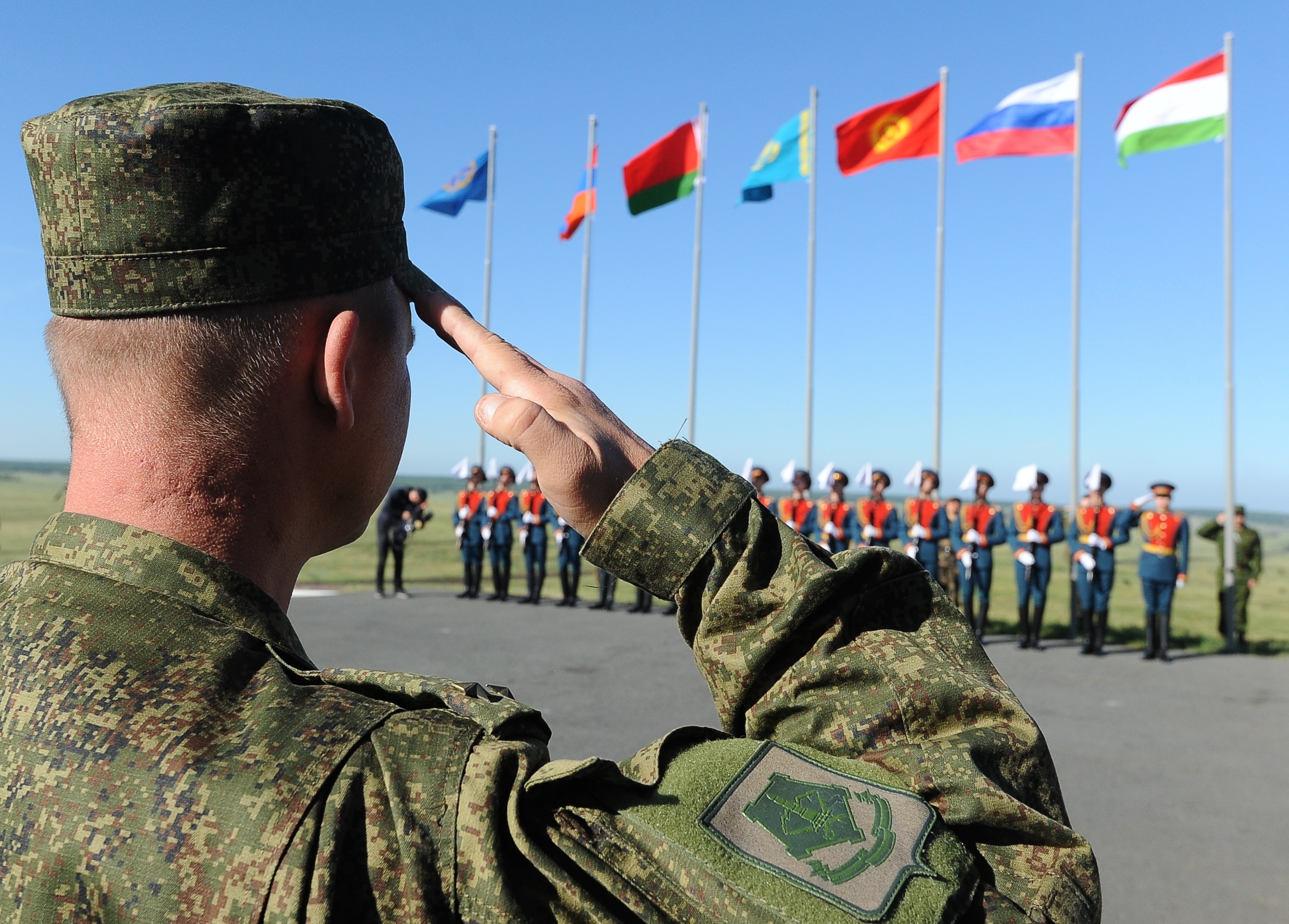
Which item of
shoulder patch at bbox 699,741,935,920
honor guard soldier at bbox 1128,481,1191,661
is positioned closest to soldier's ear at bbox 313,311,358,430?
shoulder patch at bbox 699,741,935,920

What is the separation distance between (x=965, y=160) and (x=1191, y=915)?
35.7ft

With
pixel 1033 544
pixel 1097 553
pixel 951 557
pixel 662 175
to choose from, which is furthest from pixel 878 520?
pixel 662 175

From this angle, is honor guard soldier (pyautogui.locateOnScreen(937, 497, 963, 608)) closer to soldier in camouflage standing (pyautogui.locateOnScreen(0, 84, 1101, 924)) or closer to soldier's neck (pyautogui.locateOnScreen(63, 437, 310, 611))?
soldier in camouflage standing (pyautogui.locateOnScreen(0, 84, 1101, 924))

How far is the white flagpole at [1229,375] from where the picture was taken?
1074cm

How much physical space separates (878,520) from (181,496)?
Answer: 11884 mm

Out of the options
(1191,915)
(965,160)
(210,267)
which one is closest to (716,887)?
(210,267)

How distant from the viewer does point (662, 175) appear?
15586 mm

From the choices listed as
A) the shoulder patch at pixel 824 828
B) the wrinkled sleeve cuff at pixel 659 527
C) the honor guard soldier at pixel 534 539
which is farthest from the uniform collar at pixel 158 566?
the honor guard soldier at pixel 534 539

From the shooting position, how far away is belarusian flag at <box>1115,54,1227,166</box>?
11297 mm

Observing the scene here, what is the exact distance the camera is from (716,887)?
757mm

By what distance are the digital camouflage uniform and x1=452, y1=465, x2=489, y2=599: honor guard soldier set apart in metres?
13.7

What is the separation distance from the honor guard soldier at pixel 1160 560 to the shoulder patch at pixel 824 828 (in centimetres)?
1040

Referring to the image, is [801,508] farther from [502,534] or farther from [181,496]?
[181,496]

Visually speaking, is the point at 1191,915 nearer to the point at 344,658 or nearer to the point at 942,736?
the point at 942,736
